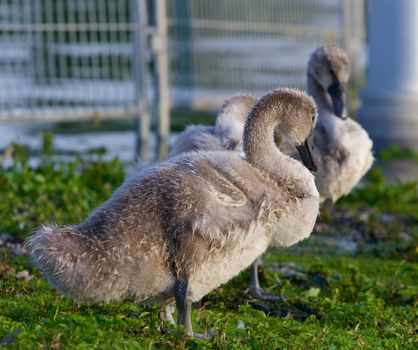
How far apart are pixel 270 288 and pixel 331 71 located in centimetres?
239

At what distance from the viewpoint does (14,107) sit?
13.1 m

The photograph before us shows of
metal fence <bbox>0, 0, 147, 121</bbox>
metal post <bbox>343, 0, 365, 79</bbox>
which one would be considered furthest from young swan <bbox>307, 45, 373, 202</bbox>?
metal post <bbox>343, 0, 365, 79</bbox>

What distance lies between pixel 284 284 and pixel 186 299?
2.09 meters

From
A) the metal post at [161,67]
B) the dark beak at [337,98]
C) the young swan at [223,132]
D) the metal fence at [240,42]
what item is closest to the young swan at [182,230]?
the young swan at [223,132]

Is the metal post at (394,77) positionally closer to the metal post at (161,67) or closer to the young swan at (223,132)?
the metal post at (161,67)

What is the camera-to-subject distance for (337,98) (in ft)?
27.9

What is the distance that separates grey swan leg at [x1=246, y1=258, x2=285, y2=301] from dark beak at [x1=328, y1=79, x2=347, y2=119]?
→ 1918 mm

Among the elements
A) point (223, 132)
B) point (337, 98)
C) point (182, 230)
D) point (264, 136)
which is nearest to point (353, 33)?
point (337, 98)

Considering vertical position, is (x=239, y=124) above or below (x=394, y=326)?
above

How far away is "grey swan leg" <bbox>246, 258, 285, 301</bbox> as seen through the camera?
266 inches

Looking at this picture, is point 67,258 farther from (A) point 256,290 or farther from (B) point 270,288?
(B) point 270,288

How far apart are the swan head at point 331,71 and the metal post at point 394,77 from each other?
16.7ft

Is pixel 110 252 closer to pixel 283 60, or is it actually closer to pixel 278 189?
pixel 278 189

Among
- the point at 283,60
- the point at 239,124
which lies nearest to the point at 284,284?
the point at 239,124
